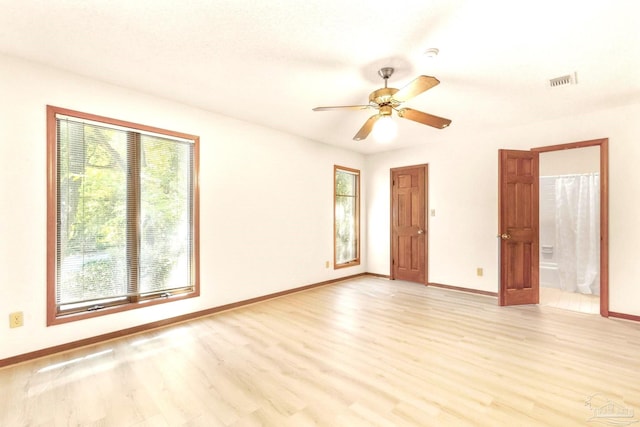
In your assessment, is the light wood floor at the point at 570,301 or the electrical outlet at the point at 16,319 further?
the light wood floor at the point at 570,301

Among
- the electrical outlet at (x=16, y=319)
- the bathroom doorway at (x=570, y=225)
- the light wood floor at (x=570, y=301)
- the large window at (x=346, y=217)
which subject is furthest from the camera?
the large window at (x=346, y=217)

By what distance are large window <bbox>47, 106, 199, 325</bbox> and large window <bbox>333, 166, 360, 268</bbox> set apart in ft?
8.91

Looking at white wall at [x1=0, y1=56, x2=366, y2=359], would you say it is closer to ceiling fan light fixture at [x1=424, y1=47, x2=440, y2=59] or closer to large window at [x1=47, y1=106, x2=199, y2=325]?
large window at [x1=47, y1=106, x2=199, y2=325]

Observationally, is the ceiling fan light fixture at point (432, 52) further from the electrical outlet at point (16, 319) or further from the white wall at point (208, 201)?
the electrical outlet at point (16, 319)

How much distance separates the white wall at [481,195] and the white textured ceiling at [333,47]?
0.49 meters

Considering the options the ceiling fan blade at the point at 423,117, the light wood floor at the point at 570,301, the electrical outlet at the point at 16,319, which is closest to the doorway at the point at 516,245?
the light wood floor at the point at 570,301

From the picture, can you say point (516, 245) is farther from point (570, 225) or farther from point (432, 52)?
point (432, 52)

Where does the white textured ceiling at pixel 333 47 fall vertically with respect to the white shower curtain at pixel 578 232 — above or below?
above

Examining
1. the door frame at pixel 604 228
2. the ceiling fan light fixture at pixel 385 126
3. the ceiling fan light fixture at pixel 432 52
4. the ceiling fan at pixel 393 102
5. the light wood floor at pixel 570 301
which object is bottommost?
the light wood floor at pixel 570 301

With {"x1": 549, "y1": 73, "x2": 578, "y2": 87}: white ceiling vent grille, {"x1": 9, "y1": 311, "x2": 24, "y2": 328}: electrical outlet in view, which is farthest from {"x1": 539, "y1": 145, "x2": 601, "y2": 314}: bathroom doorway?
{"x1": 9, "y1": 311, "x2": 24, "y2": 328}: electrical outlet

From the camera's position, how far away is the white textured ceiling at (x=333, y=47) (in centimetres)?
188

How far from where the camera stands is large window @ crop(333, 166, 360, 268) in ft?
18.4

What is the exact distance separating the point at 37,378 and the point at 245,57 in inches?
115

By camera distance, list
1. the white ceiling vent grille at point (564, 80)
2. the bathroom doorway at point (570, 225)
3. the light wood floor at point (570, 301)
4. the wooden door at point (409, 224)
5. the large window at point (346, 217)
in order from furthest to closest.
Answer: the large window at point (346, 217)
the wooden door at point (409, 224)
the bathroom doorway at point (570, 225)
the light wood floor at point (570, 301)
the white ceiling vent grille at point (564, 80)
